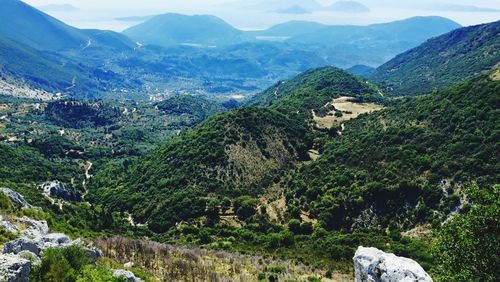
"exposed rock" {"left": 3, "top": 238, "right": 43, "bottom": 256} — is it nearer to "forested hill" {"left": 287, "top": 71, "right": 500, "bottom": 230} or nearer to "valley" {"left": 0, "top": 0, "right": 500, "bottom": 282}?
"valley" {"left": 0, "top": 0, "right": 500, "bottom": 282}

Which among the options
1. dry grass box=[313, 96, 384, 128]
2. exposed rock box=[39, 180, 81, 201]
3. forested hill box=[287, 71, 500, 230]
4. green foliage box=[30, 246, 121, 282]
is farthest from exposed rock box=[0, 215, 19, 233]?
dry grass box=[313, 96, 384, 128]

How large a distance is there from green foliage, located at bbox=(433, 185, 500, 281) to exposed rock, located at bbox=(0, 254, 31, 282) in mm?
24225

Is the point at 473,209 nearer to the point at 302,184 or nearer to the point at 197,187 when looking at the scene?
the point at 302,184

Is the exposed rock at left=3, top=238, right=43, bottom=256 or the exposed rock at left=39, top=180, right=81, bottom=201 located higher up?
the exposed rock at left=3, top=238, right=43, bottom=256

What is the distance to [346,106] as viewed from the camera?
165625 mm

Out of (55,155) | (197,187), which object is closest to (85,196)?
(197,187)

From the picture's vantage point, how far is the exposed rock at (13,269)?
2348 centimetres

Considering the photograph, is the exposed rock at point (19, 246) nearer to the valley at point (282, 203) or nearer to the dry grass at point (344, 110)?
the valley at point (282, 203)

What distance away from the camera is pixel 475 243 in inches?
1112

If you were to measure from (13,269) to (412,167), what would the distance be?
7355cm

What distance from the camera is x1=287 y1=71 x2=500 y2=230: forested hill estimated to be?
74125 millimetres

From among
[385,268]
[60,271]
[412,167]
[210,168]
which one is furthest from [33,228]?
[412,167]

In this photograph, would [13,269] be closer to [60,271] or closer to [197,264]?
[60,271]

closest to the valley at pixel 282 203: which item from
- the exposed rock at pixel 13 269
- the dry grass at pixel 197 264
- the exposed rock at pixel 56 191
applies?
the exposed rock at pixel 13 269
